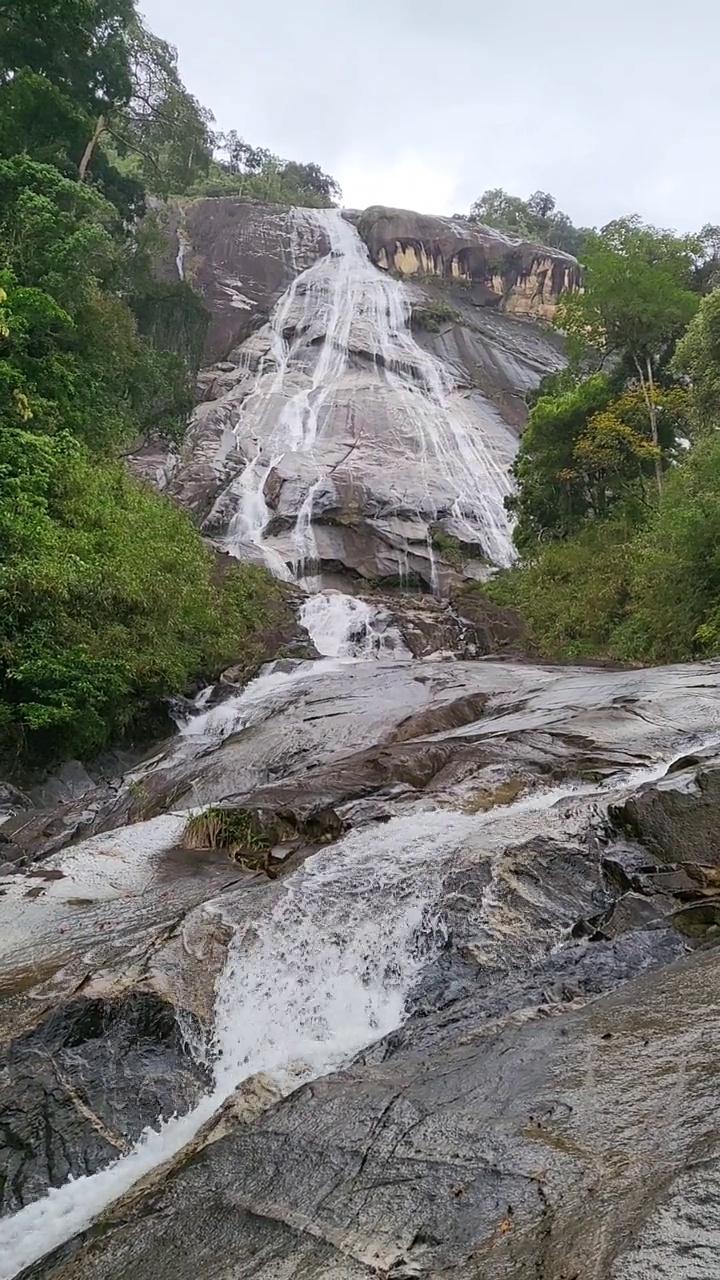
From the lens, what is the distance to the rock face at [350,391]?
2800cm

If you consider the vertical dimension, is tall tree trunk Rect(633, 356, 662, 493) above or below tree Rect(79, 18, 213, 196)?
below

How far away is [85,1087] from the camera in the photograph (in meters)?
4.30

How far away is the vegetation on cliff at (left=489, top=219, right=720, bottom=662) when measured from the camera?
629 inches

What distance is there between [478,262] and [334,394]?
18619 mm

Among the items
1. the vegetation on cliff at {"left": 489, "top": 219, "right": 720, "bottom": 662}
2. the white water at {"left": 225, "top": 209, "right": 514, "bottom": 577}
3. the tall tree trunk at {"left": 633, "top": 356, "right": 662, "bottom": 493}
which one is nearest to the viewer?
the vegetation on cliff at {"left": 489, "top": 219, "right": 720, "bottom": 662}

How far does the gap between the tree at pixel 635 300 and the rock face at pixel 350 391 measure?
8.17 m

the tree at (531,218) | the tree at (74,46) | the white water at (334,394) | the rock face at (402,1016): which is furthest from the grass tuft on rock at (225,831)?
the tree at (531,218)

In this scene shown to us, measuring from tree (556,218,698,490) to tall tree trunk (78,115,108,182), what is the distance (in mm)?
13698

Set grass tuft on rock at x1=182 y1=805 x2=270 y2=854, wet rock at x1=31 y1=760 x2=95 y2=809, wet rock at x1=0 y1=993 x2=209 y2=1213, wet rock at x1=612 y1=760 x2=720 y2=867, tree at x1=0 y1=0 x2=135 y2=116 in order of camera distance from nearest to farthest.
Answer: wet rock at x1=0 y1=993 x2=209 y2=1213
wet rock at x1=612 y1=760 x2=720 y2=867
grass tuft on rock at x1=182 y1=805 x2=270 y2=854
wet rock at x1=31 y1=760 x2=95 y2=809
tree at x1=0 y1=0 x2=135 y2=116

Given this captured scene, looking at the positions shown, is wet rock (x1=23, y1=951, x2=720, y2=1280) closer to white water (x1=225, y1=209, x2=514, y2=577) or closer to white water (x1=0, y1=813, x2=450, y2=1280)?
white water (x1=0, y1=813, x2=450, y2=1280)

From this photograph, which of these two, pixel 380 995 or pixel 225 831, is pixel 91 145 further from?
pixel 380 995

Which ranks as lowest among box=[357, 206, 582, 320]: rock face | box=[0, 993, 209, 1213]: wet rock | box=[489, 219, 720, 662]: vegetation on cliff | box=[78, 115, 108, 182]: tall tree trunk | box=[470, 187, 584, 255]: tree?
box=[0, 993, 209, 1213]: wet rock

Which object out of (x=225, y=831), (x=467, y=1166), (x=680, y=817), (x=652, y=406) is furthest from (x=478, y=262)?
(x=467, y=1166)

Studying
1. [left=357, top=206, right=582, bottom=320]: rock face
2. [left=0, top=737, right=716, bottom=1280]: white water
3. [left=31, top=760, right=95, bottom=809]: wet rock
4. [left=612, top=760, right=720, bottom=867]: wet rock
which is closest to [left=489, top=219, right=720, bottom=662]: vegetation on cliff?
[left=612, top=760, right=720, bottom=867]: wet rock
